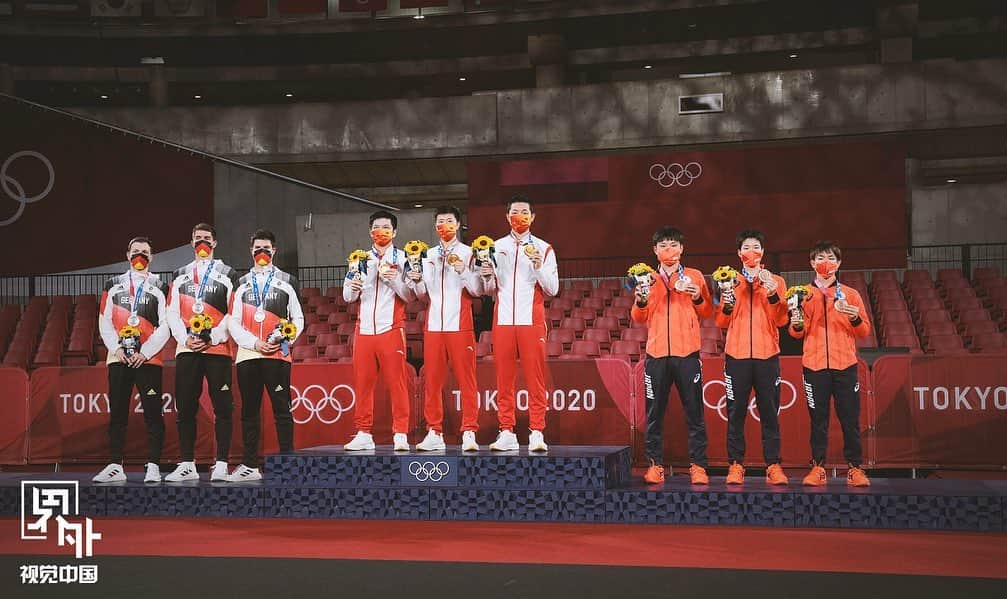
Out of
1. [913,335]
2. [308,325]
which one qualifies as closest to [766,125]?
[913,335]

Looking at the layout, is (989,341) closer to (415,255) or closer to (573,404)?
(573,404)

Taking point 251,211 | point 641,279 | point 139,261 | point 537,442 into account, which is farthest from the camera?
point 251,211

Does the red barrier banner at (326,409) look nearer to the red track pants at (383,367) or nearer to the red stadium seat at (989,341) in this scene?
the red track pants at (383,367)

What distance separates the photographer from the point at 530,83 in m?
23.5

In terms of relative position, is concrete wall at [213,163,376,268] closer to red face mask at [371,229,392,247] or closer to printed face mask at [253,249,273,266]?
printed face mask at [253,249,273,266]

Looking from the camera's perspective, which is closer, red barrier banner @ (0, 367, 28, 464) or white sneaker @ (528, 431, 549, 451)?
white sneaker @ (528, 431, 549, 451)

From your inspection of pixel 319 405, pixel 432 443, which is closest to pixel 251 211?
pixel 319 405

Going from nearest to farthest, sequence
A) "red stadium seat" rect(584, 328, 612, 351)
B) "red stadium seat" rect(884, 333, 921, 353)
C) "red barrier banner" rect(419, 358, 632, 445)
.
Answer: "red barrier banner" rect(419, 358, 632, 445) < "red stadium seat" rect(884, 333, 921, 353) < "red stadium seat" rect(584, 328, 612, 351)

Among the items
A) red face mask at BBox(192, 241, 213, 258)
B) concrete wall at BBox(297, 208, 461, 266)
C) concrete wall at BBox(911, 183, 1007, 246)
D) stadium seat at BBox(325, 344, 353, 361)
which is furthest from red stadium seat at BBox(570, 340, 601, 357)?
concrete wall at BBox(911, 183, 1007, 246)

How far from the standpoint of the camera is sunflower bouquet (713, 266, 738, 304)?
685 centimetres

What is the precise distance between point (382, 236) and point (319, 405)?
289cm

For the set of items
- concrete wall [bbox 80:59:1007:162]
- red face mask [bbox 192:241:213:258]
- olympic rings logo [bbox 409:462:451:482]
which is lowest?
olympic rings logo [bbox 409:462:451:482]

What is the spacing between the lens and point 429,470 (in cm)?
703

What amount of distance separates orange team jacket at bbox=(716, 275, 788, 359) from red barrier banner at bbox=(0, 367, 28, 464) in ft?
24.2
